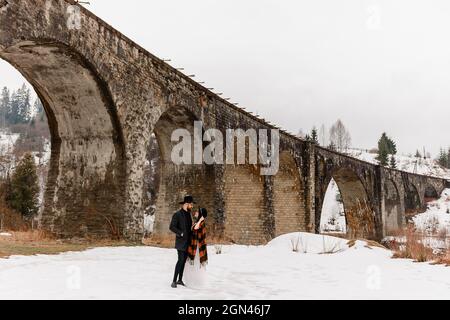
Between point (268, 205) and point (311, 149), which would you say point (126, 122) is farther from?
point (311, 149)

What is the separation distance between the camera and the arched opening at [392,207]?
38.4m

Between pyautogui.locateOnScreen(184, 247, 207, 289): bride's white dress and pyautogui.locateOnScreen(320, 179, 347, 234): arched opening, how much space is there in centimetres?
3989

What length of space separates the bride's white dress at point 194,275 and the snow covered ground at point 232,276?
0.14 m

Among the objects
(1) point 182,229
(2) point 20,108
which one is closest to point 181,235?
(1) point 182,229

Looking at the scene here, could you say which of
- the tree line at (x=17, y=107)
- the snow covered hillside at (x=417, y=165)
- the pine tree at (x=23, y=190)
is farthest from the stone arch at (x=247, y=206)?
the tree line at (x=17, y=107)

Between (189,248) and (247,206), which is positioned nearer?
(189,248)

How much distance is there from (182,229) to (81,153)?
6.38m

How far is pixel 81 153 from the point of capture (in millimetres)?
10945

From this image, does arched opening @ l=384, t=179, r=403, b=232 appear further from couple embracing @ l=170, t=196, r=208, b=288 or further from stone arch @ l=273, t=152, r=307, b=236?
couple embracing @ l=170, t=196, r=208, b=288

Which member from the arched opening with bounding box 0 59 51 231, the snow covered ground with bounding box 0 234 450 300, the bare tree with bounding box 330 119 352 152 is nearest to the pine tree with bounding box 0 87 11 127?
the arched opening with bounding box 0 59 51 231

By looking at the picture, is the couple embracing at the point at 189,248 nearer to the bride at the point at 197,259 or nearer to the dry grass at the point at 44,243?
the bride at the point at 197,259

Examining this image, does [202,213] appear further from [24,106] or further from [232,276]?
[24,106]
